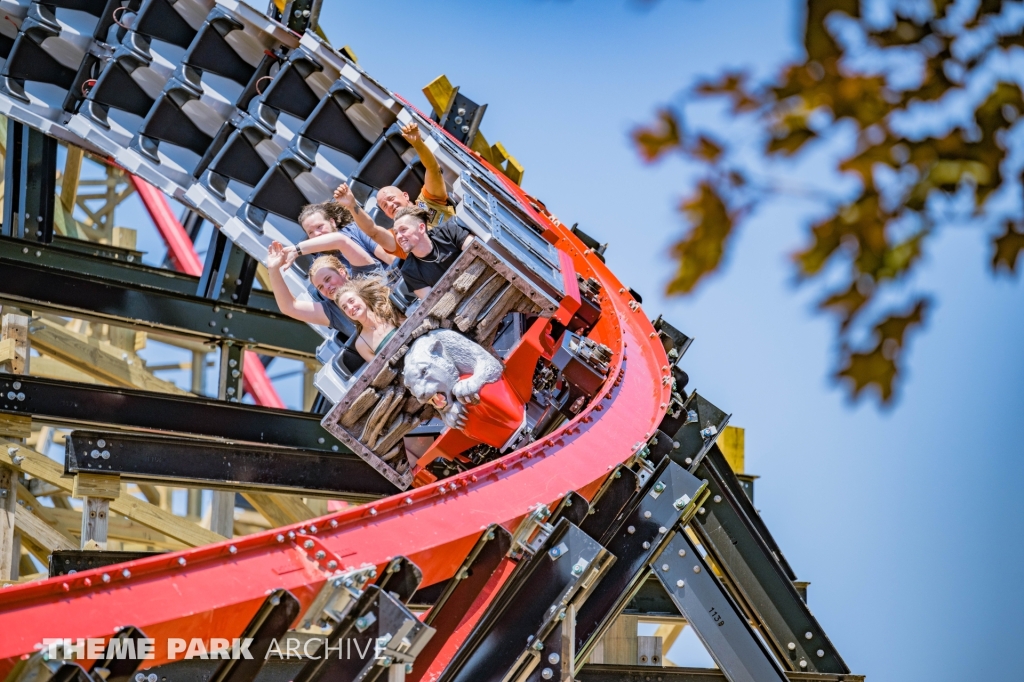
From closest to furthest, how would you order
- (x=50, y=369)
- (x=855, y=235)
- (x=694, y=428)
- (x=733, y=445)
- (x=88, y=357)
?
(x=855, y=235), (x=694, y=428), (x=733, y=445), (x=88, y=357), (x=50, y=369)

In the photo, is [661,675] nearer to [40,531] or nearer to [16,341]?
[40,531]

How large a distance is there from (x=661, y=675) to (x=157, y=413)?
111 inches

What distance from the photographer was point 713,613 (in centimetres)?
578

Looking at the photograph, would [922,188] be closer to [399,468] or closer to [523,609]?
[523,609]

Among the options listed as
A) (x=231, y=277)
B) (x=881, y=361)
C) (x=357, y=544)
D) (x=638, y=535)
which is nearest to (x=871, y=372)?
(x=881, y=361)

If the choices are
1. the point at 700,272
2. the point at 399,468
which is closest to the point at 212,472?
the point at 399,468

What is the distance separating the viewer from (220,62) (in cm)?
820

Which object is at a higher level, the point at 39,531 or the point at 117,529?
the point at 117,529

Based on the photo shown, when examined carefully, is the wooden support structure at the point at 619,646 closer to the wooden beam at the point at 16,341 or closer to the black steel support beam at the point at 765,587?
the black steel support beam at the point at 765,587

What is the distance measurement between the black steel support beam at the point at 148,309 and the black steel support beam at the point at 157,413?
84cm

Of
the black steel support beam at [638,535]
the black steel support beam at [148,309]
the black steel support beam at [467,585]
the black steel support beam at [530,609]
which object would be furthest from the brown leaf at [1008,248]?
the black steel support beam at [148,309]

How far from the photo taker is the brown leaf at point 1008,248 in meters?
1.77

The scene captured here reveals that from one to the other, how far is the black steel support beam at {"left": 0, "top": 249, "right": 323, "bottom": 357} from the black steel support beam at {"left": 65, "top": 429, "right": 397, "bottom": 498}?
132 cm

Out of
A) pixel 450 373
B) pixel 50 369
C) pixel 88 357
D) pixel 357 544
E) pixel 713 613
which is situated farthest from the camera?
pixel 50 369
